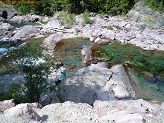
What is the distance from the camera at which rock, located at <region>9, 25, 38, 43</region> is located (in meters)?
34.7

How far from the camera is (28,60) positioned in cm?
1395

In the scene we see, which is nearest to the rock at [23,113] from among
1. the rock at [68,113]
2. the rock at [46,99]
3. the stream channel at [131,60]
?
the rock at [68,113]

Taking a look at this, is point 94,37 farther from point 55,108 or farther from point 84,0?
point 55,108

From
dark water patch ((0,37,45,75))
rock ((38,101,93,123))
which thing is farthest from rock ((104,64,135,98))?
dark water patch ((0,37,45,75))

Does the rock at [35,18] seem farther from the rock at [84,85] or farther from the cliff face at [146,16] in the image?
the rock at [84,85]

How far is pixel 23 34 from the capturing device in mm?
36531

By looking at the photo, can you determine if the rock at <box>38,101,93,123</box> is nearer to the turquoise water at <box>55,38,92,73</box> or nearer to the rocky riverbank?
the rocky riverbank

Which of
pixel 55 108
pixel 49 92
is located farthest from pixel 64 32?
pixel 55 108

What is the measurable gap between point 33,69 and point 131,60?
14617 millimetres

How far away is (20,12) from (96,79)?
130 ft

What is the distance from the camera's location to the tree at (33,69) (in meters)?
14.0

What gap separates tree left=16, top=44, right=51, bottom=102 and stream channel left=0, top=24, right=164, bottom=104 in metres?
8.15

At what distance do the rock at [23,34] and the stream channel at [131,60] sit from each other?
4.91 feet

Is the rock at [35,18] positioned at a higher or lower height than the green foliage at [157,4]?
lower
